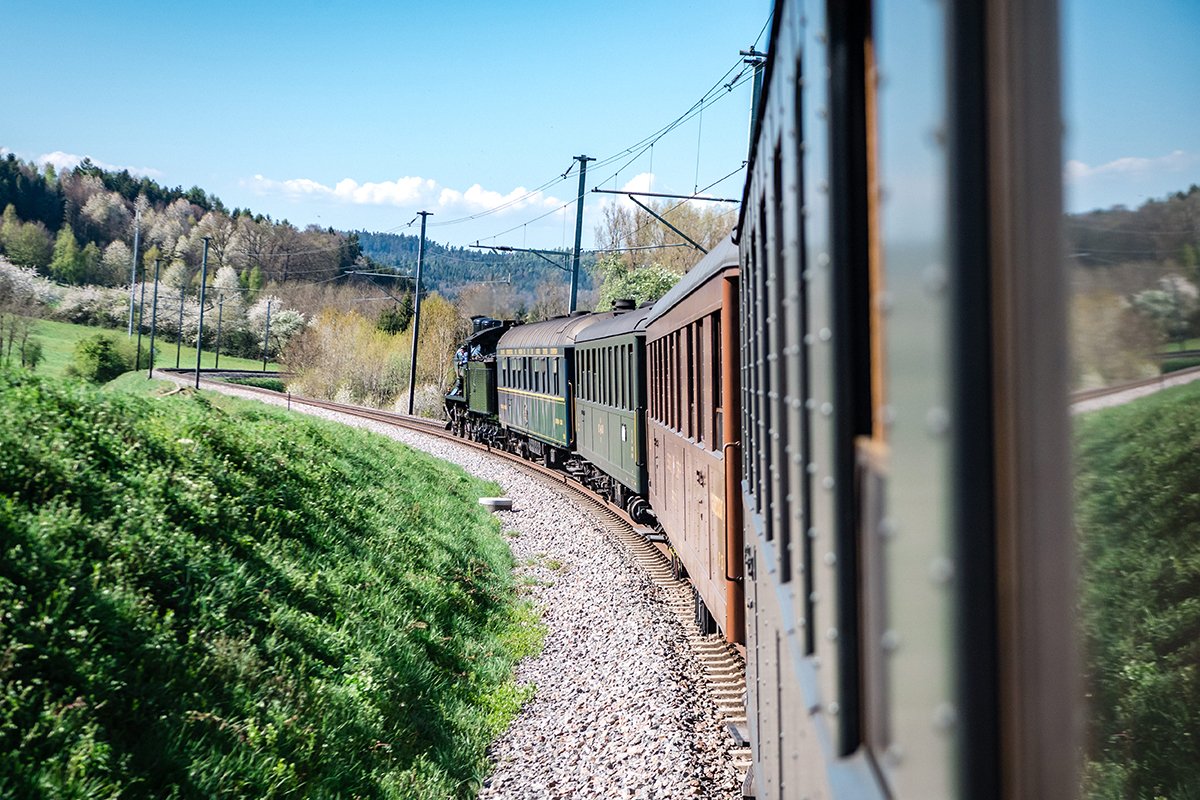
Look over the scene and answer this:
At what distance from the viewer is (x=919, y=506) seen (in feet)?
2.98

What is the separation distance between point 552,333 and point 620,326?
5.82 m

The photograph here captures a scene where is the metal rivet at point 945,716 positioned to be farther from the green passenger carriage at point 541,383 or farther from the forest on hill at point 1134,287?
the green passenger carriage at point 541,383

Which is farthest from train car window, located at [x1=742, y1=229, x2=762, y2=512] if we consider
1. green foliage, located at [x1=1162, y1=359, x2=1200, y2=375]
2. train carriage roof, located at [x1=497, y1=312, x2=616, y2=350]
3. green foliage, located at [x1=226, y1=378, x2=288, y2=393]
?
green foliage, located at [x1=226, y1=378, x2=288, y2=393]

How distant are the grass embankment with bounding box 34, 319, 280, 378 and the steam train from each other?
3671 centimetres

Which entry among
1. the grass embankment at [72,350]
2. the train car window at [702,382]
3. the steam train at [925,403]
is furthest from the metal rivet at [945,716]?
the grass embankment at [72,350]

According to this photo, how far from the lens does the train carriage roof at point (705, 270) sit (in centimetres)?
500

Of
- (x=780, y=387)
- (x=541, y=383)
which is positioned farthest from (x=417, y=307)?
(x=780, y=387)

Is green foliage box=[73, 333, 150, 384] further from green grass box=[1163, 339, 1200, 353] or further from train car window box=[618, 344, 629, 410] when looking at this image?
green grass box=[1163, 339, 1200, 353]

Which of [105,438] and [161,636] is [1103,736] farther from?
[105,438]

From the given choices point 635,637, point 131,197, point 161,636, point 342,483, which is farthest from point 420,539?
point 131,197

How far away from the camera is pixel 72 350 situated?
41781 millimetres

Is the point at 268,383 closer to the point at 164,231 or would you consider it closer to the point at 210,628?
the point at 210,628

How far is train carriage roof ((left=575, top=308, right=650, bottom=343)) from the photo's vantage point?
31.3 ft

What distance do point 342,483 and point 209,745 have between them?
244 inches
